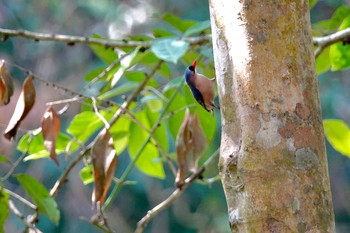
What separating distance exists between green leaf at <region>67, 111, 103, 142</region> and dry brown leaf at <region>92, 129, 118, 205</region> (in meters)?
0.30

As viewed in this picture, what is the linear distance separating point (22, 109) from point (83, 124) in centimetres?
36

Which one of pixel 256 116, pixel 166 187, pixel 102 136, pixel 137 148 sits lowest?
pixel 166 187

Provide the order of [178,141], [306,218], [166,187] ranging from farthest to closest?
[166,187]
[178,141]
[306,218]

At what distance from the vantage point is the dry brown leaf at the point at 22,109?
1324 millimetres

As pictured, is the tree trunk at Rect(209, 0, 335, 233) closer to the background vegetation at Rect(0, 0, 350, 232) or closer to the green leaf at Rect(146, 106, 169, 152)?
the green leaf at Rect(146, 106, 169, 152)

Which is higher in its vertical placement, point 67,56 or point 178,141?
point 178,141

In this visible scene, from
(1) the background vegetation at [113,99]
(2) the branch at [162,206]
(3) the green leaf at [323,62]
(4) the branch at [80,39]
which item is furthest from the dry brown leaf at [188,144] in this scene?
(1) the background vegetation at [113,99]

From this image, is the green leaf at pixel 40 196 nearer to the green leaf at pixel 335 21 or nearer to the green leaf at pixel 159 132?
the green leaf at pixel 159 132

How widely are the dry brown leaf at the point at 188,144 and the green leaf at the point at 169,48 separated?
0.46ft

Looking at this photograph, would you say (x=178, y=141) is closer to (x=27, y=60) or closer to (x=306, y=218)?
(x=306, y=218)

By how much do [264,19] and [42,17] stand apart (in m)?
4.25

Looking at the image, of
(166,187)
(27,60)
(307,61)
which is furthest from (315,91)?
(27,60)

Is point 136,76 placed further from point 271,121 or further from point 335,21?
A: point 271,121

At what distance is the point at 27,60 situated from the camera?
4.99 meters
